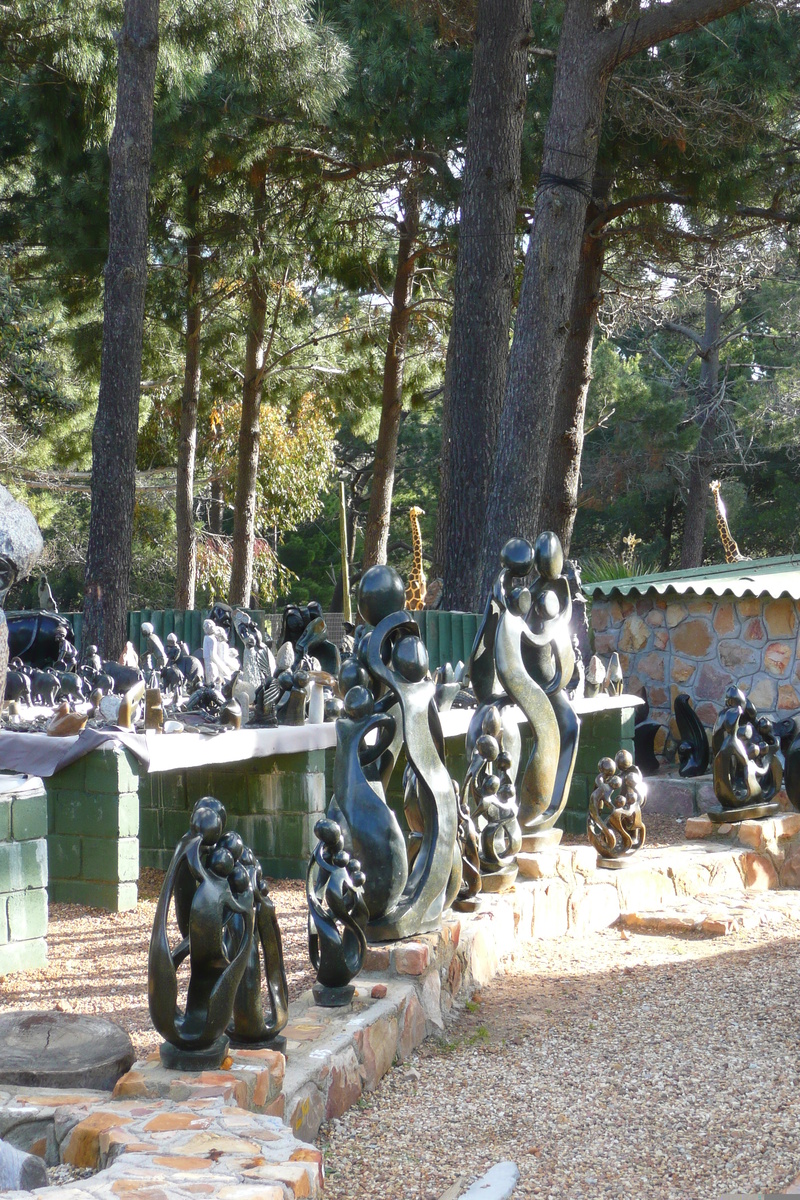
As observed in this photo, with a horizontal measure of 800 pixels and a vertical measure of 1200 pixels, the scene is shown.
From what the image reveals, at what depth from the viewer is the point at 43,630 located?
751 cm

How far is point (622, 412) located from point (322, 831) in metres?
15.9

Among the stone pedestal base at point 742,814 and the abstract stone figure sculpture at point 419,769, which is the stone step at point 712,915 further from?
the abstract stone figure sculpture at point 419,769

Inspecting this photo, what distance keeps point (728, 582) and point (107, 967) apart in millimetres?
6065

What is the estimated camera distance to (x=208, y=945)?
2957 mm

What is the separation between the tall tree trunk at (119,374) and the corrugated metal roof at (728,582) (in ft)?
12.6

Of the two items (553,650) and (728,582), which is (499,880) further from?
(728,582)

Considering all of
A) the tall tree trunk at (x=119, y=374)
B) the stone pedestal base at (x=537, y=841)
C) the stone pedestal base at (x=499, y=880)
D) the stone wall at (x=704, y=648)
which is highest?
the tall tree trunk at (x=119, y=374)

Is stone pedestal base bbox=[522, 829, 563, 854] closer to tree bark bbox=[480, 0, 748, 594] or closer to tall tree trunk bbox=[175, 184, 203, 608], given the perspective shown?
tree bark bbox=[480, 0, 748, 594]

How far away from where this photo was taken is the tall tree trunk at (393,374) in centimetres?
1265

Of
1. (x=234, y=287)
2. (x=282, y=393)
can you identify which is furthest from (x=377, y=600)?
(x=282, y=393)

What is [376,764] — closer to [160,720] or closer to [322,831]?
[322,831]

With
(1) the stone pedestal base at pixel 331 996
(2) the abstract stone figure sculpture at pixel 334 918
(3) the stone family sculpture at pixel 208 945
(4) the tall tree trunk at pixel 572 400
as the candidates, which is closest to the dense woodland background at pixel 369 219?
(4) the tall tree trunk at pixel 572 400

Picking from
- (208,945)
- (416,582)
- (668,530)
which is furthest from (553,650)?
(668,530)

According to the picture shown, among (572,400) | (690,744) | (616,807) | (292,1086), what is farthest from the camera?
(572,400)
